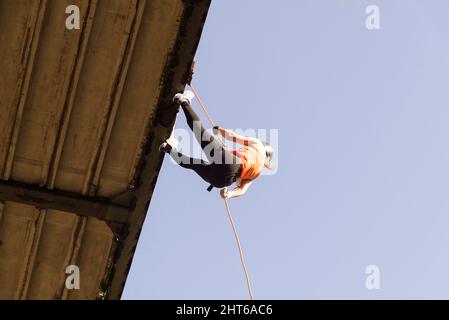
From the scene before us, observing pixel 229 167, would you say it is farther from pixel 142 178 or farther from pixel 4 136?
pixel 4 136

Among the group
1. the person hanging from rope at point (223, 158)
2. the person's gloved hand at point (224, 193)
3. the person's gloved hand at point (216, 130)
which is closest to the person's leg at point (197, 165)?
the person hanging from rope at point (223, 158)

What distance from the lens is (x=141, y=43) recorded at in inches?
251

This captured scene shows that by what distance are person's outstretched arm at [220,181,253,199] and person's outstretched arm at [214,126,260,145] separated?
0.48m

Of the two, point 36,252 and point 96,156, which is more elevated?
point 96,156

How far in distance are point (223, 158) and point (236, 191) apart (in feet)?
1.99

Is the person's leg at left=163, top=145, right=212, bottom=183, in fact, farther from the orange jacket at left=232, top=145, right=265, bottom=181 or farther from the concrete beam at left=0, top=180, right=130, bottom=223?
the concrete beam at left=0, top=180, right=130, bottom=223

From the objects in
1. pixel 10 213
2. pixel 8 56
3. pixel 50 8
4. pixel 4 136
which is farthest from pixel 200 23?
pixel 10 213

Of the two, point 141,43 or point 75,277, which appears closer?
point 141,43

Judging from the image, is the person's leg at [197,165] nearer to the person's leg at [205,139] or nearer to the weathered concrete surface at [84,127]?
the person's leg at [205,139]

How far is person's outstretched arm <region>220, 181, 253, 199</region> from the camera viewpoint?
696 cm

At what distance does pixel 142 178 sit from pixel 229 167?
982 millimetres

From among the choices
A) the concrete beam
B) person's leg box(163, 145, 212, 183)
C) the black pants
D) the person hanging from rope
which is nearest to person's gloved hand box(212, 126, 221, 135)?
the person hanging from rope

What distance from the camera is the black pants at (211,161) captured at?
652 cm

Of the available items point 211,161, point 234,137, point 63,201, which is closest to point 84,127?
point 63,201
